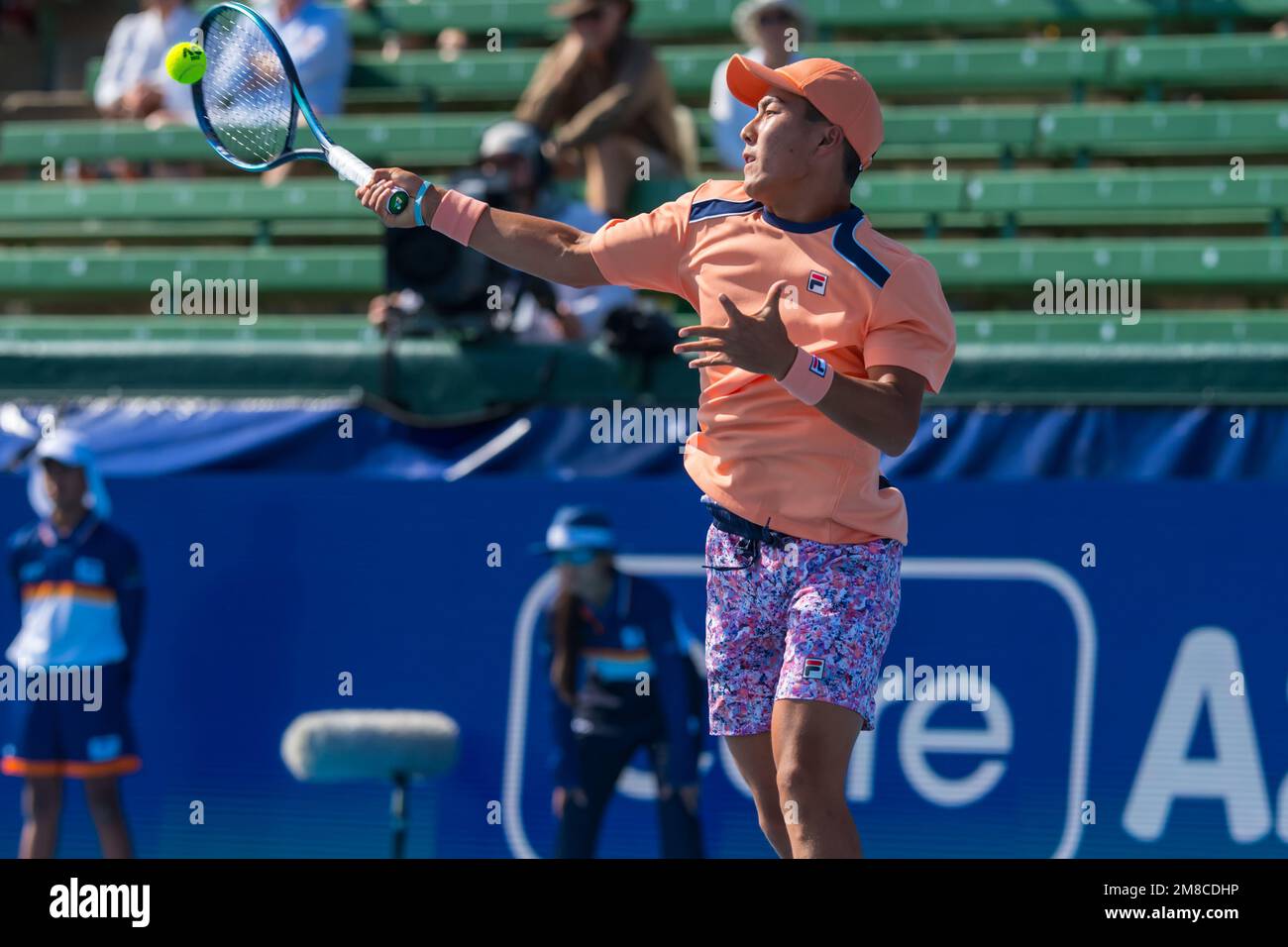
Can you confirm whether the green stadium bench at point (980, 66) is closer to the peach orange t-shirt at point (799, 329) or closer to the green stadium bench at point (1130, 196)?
the green stadium bench at point (1130, 196)

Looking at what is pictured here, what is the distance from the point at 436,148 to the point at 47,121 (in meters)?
2.73

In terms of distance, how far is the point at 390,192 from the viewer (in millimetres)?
4078

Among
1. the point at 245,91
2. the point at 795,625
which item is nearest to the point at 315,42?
the point at 245,91

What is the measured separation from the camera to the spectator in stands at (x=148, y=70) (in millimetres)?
9508

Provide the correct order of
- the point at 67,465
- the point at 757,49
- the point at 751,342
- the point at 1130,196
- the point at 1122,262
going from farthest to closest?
the point at 757,49, the point at 1130,196, the point at 1122,262, the point at 67,465, the point at 751,342

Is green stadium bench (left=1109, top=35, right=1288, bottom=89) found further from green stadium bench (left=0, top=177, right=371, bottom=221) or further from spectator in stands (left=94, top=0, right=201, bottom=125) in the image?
spectator in stands (left=94, top=0, right=201, bottom=125)

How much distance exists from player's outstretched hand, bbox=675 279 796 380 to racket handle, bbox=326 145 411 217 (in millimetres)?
856

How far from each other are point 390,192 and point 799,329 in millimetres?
936

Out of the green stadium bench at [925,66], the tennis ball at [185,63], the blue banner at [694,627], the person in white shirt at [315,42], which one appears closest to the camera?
the tennis ball at [185,63]

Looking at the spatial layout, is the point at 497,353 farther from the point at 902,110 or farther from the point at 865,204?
the point at 902,110

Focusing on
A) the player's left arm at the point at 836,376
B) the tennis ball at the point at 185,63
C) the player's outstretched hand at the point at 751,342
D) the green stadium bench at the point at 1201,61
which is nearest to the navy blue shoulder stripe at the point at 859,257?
the player's left arm at the point at 836,376

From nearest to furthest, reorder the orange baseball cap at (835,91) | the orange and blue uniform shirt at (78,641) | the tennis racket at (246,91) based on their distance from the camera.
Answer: the orange baseball cap at (835,91), the tennis racket at (246,91), the orange and blue uniform shirt at (78,641)

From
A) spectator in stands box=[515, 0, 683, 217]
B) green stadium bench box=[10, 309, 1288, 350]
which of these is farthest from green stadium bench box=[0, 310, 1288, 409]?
spectator in stands box=[515, 0, 683, 217]

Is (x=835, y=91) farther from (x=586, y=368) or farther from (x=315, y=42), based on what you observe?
(x=315, y=42)
